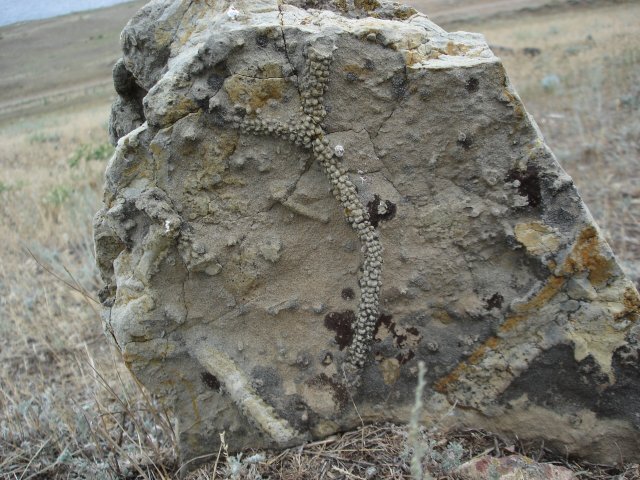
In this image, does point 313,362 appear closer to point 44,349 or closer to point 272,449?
point 272,449

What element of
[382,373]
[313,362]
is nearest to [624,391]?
[382,373]

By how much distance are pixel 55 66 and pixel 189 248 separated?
6399 millimetres

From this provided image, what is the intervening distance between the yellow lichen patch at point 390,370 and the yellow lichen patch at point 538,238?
63 centimetres

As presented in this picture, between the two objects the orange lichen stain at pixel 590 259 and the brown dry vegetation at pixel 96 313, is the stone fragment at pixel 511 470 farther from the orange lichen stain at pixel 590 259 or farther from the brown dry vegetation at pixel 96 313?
the orange lichen stain at pixel 590 259

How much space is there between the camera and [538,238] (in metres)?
1.92

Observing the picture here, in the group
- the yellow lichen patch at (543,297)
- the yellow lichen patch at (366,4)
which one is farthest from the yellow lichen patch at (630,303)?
the yellow lichen patch at (366,4)

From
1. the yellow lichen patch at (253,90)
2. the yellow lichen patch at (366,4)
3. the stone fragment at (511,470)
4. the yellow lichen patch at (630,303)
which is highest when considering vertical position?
the yellow lichen patch at (366,4)

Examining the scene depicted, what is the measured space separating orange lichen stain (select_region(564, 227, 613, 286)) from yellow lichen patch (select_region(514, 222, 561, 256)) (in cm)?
6

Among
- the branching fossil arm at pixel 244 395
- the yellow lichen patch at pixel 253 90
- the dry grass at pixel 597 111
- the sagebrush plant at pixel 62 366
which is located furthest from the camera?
the dry grass at pixel 597 111

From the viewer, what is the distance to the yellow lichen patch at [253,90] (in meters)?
1.83

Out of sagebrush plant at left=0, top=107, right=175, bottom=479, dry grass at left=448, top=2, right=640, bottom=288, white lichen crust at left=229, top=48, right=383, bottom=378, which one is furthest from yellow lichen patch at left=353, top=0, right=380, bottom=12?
dry grass at left=448, top=2, right=640, bottom=288

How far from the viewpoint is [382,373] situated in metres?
2.14

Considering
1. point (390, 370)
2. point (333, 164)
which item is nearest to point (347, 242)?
point (333, 164)

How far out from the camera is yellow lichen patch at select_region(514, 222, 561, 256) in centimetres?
190
